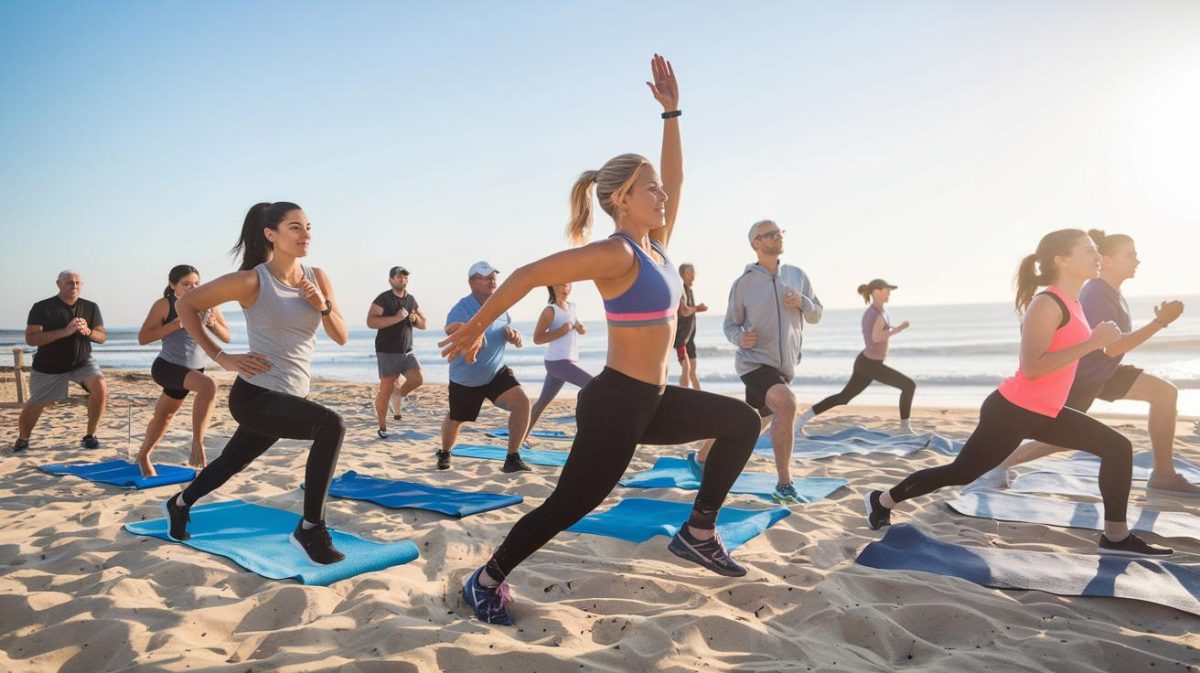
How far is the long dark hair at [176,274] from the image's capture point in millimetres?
5828

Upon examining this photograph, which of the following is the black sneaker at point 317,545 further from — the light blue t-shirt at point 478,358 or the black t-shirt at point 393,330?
the black t-shirt at point 393,330

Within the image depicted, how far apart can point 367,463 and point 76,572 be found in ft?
10.7

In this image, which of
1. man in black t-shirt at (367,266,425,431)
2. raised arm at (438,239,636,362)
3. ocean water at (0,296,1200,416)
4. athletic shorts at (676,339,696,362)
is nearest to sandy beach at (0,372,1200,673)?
raised arm at (438,239,636,362)

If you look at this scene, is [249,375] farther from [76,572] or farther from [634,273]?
[634,273]

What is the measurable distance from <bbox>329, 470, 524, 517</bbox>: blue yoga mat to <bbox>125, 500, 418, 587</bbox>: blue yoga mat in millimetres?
622

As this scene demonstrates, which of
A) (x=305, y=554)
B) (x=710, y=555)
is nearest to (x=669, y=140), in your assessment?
(x=710, y=555)

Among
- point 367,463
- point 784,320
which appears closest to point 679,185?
point 784,320

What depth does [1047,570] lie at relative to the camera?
134 inches

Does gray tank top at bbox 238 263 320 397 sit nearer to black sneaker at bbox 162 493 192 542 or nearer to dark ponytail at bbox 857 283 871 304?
black sneaker at bbox 162 493 192 542

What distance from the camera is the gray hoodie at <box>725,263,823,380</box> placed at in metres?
5.16

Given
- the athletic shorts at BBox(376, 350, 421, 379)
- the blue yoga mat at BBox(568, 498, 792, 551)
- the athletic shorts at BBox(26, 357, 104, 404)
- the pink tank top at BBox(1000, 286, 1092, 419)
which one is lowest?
the blue yoga mat at BBox(568, 498, 792, 551)

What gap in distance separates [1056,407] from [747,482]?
2.42 m

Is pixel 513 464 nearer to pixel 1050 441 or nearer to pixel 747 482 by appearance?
pixel 747 482

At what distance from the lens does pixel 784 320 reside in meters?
5.19
